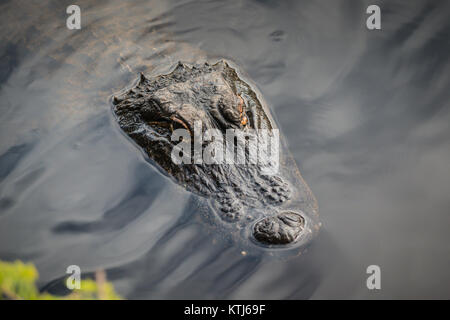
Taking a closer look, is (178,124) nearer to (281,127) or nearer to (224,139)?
(224,139)

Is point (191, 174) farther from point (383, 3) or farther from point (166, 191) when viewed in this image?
point (383, 3)

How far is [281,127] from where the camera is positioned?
4.64 metres

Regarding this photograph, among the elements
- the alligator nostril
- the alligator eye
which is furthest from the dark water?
the alligator eye

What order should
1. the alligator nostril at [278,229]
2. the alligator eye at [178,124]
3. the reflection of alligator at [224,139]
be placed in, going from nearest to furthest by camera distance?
the alligator nostril at [278,229] < the reflection of alligator at [224,139] < the alligator eye at [178,124]

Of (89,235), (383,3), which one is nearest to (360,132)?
(383,3)

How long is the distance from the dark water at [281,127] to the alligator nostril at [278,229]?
0.18 meters

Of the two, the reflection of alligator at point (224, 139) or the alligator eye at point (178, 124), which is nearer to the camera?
the reflection of alligator at point (224, 139)

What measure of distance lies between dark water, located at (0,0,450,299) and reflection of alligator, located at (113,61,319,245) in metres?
0.20

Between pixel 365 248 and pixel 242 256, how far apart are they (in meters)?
1.10

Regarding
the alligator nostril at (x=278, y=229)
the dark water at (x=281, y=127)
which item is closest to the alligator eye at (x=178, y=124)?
the dark water at (x=281, y=127)

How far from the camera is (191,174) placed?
3785 mm

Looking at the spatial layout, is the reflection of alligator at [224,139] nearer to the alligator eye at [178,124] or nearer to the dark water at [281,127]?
the alligator eye at [178,124]

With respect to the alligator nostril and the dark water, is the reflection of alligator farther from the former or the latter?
the dark water

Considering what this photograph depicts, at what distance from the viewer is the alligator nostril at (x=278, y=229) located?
3229 millimetres
